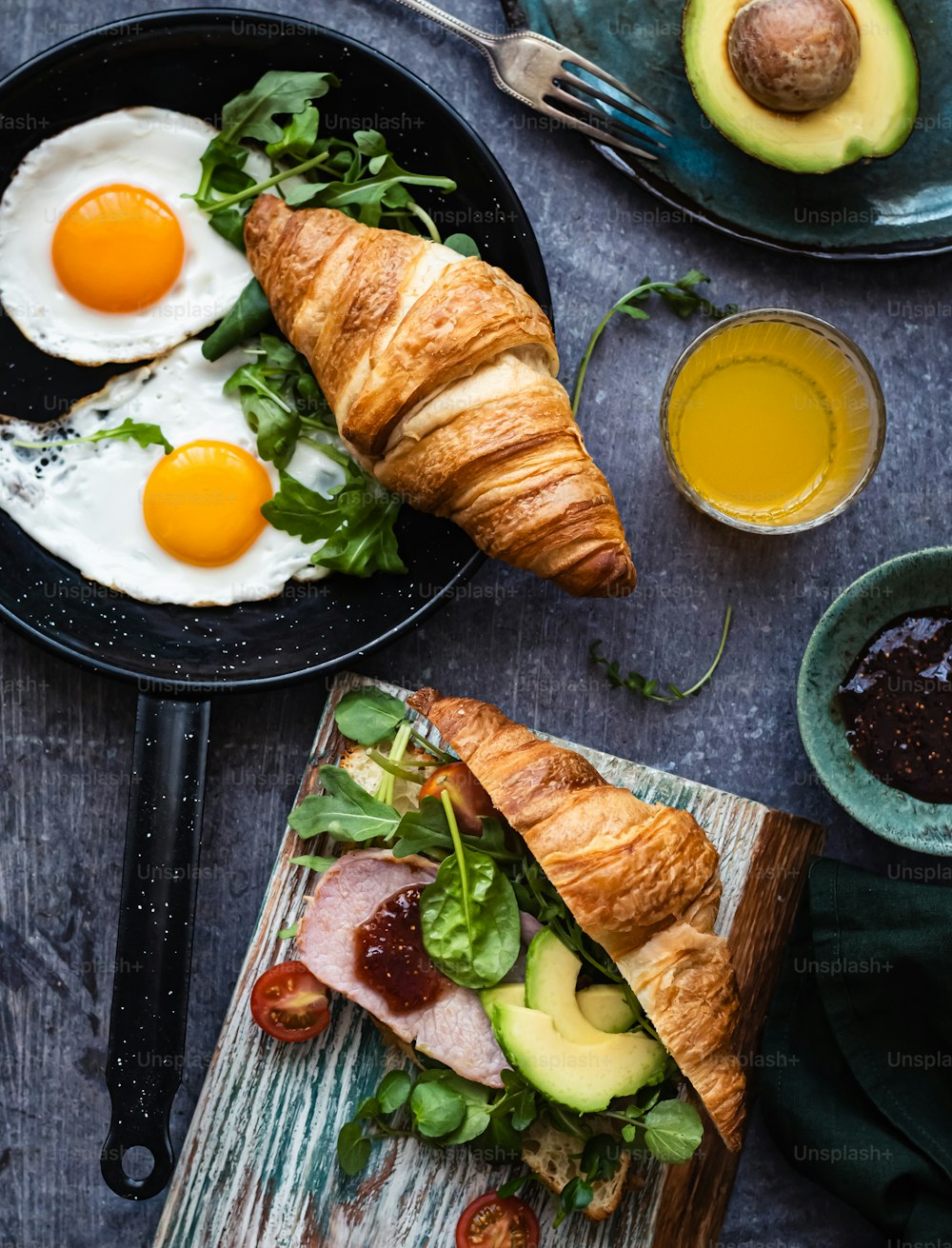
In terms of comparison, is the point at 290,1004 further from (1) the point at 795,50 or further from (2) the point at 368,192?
(1) the point at 795,50

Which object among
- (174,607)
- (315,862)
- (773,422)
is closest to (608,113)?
(773,422)

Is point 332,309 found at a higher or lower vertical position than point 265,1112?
higher

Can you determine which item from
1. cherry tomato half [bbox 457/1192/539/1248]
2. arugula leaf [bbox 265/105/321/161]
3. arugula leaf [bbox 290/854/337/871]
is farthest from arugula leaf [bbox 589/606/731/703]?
arugula leaf [bbox 265/105/321/161]

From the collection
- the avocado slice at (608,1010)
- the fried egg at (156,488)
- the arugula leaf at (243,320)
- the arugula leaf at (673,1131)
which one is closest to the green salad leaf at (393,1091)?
the avocado slice at (608,1010)

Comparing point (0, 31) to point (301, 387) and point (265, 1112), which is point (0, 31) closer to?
point (301, 387)

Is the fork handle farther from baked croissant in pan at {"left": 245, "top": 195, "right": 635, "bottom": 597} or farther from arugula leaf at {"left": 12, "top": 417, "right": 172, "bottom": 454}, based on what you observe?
arugula leaf at {"left": 12, "top": 417, "right": 172, "bottom": 454}

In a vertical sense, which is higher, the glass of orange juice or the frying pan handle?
the glass of orange juice

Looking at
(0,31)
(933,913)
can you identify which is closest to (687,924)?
(933,913)
